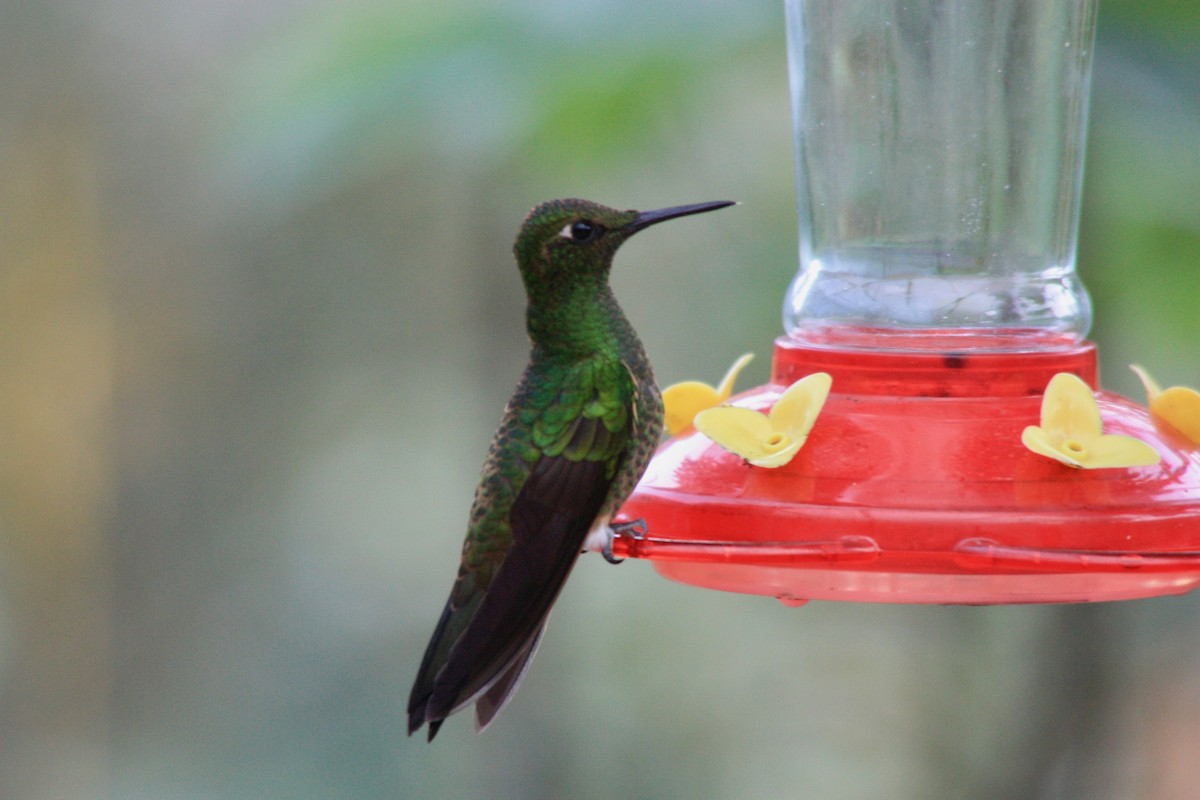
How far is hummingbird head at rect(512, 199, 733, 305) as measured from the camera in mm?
2828

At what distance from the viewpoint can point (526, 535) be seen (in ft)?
8.99

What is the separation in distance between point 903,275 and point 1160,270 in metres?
0.96

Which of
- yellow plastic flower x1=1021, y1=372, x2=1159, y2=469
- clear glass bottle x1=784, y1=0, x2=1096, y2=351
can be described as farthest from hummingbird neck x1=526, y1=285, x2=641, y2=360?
yellow plastic flower x1=1021, y1=372, x2=1159, y2=469

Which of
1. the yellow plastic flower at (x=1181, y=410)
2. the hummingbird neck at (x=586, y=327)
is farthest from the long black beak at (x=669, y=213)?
the yellow plastic flower at (x=1181, y=410)

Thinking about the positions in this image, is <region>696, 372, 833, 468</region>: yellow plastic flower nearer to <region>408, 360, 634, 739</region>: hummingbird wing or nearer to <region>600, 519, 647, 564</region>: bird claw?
<region>600, 519, 647, 564</region>: bird claw

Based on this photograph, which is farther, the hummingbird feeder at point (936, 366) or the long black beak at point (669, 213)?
the long black beak at point (669, 213)

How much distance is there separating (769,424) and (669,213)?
519 mm

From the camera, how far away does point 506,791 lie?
6902mm

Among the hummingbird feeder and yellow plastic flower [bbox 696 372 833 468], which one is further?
yellow plastic flower [bbox 696 372 833 468]

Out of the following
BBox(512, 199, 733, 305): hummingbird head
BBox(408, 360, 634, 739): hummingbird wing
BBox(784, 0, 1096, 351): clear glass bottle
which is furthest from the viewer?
BBox(784, 0, 1096, 351): clear glass bottle

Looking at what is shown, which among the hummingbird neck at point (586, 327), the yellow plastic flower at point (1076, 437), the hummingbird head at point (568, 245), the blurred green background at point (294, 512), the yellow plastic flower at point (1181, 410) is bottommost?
the blurred green background at point (294, 512)

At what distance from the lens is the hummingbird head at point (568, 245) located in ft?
9.28

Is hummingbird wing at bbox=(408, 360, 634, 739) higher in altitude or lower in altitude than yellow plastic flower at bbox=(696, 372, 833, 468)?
lower

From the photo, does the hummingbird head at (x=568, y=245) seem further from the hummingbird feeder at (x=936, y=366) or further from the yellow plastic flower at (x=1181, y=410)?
the yellow plastic flower at (x=1181, y=410)
